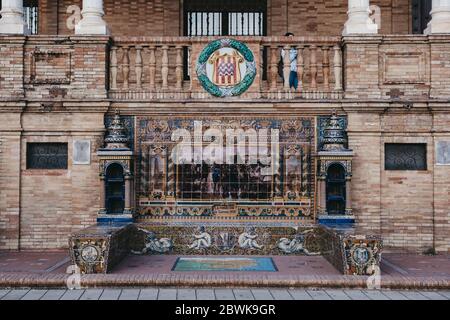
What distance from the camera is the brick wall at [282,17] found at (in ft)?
52.7

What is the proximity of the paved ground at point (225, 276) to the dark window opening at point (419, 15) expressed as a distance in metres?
7.38

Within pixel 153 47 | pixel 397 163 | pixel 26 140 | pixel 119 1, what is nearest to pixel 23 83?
pixel 26 140

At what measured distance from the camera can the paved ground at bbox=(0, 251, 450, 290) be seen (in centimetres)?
934

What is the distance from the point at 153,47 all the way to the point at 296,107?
3.34 metres

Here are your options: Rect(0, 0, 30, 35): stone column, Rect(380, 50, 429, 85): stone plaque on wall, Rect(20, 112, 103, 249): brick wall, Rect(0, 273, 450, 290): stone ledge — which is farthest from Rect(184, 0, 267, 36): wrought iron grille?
Rect(0, 273, 450, 290): stone ledge

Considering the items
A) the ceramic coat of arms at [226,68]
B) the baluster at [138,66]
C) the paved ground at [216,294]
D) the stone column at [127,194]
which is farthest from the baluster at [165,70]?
the paved ground at [216,294]

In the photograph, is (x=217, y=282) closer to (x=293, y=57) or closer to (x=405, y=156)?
(x=405, y=156)

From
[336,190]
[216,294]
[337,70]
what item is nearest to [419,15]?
[337,70]

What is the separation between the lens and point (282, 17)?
16.1m

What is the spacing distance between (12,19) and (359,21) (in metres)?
7.50

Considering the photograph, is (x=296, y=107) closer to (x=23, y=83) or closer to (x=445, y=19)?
(x=445, y=19)

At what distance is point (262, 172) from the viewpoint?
41.5ft

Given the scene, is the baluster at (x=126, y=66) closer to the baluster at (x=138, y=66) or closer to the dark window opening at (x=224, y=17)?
the baluster at (x=138, y=66)

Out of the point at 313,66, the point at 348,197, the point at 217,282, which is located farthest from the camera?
the point at 313,66
